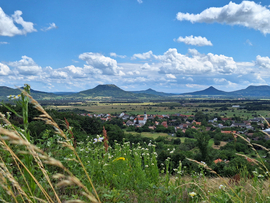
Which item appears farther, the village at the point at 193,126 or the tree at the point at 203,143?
the village at the point at 193,126

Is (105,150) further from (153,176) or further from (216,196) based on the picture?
(216,196)

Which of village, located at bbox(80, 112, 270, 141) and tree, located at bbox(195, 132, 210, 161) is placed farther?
village, located at bbox(80, 112, 270, 141)

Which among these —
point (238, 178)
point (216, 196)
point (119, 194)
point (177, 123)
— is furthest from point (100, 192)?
point (177, 123)

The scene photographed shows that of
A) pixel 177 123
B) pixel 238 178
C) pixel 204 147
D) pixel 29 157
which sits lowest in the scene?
pixel 177 123

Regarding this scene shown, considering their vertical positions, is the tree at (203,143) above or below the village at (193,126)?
above

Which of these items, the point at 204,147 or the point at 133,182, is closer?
the point at 133,182

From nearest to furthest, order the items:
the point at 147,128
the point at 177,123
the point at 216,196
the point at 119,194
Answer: the point at 216,196
the point at 119,194
the point at 147,128
the point at 177,123

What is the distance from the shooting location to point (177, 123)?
89.2 metres

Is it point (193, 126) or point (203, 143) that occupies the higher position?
point (203, 143)

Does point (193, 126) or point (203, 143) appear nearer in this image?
point (203, 143)

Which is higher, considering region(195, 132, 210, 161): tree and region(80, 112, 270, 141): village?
region(195, 132, 210, 161): tree

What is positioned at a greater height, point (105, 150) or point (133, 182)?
point (105, 150)

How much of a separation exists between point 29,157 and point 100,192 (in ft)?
5.02

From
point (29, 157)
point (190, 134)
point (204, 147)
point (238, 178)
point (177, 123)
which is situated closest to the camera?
point (29, 157)
